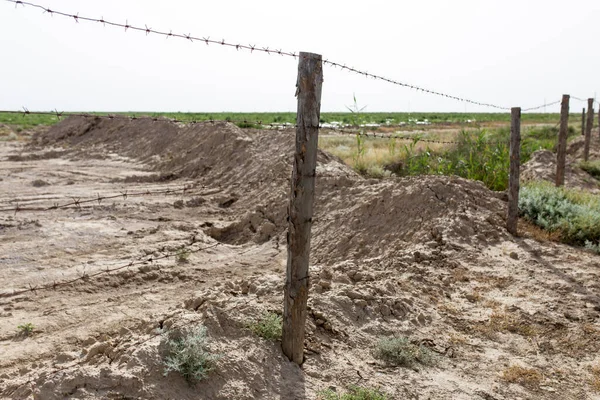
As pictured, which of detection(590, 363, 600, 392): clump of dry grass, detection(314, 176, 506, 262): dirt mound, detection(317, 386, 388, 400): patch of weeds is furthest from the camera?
detection(314, 176, 506, 262): dirt mound

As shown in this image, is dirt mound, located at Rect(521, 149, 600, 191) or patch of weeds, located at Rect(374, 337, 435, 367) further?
dirt mound, located at Rect(521, 149, 600, 191)

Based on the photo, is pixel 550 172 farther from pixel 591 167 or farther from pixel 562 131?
pixel 562 131

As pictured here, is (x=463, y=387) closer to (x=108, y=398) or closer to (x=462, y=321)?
(x=462, y=321)

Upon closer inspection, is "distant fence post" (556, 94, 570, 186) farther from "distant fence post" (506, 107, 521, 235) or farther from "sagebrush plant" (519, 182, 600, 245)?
"distant fence post" (506, 107, 521, 235)

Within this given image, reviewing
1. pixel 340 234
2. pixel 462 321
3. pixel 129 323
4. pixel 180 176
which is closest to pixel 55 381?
pixel 129 323

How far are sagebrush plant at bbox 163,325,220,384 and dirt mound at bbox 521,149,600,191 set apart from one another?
35.5 feet

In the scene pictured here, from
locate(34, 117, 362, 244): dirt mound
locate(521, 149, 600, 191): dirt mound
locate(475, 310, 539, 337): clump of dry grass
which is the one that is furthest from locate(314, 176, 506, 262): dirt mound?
locate(521, 149, 600, 191): dirt mound

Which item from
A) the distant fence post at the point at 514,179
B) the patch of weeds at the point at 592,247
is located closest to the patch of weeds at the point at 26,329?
the distant fence post at the point at 514,179

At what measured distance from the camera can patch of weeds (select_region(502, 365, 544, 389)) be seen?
4445mm

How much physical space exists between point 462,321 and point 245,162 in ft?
27.2

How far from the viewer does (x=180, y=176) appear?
14.3m

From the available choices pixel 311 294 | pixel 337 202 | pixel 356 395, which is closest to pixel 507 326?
pixel 311 294

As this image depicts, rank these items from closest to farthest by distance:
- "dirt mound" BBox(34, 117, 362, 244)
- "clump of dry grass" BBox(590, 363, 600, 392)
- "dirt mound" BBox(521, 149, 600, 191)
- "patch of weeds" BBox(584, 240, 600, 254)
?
"clump of dry grass" BBox(590, 363, 600, 392) < "patch of weeds" BBox(584, 240, 600, 254) < "dirt mound" BBox(34, 117, 362, 244) < "dirt mound" BBox(521, 149, 600, 191)

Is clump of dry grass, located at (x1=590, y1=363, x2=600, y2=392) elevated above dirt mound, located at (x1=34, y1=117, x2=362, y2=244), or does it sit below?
below
